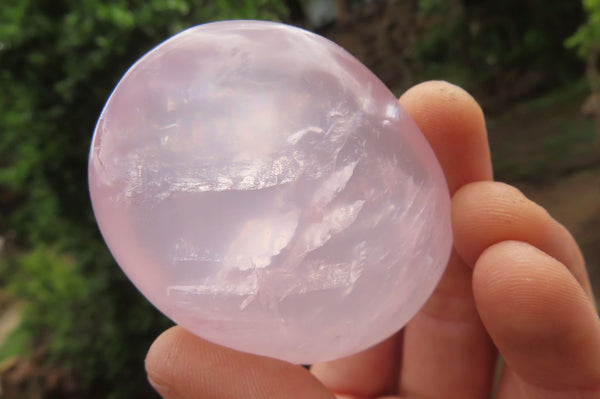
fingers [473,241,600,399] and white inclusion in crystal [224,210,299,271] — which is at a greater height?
white inclusion in crystal [224,210,299,271]

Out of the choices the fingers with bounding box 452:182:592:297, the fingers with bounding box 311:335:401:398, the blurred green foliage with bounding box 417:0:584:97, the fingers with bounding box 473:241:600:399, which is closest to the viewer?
the fingers with bounding box 473:241:600:399

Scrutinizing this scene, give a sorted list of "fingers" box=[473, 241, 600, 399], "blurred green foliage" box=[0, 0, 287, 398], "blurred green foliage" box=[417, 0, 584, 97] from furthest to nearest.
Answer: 1. "blurred green foliage" box=[417, 0, 584, 97]
2. "blurred green foliage" box=[0, 0, 287, 398]
3. "fingers" box=[473, 241, 600, 399]

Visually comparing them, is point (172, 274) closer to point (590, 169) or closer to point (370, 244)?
point (370, 244)

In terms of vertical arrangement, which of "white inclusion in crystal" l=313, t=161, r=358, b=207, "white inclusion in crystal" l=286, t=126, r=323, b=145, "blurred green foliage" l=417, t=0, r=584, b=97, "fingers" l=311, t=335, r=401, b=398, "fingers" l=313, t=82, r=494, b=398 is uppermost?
"white inclusion in crystal" l=286, t=126, r=323, b=145

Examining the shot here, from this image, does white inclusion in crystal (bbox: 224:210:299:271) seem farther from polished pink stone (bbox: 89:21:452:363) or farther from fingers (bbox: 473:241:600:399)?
fingers (bbox: 473:241:600:399)

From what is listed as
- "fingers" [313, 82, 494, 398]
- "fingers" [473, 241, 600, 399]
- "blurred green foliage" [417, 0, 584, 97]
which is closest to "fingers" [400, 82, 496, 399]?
"fingers" [313, 82, 494, 398]

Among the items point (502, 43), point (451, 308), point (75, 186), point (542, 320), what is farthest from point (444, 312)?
point (502, 43)

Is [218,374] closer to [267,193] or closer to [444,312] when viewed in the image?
[267,193]
